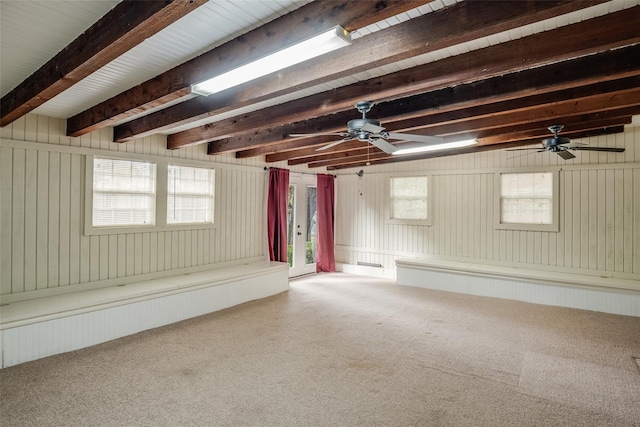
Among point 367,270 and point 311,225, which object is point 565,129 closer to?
point 367,270

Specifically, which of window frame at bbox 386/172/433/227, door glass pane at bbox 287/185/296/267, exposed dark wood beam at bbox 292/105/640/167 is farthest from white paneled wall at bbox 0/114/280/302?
window frame at bbox 386/172/433/227

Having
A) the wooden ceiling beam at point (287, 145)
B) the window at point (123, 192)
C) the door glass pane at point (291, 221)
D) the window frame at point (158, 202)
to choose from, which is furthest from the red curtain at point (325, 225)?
the window at point (123, 192)

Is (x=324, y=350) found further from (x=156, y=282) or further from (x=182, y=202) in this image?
(x=182, y=202)

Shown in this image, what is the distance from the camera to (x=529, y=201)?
236 inches

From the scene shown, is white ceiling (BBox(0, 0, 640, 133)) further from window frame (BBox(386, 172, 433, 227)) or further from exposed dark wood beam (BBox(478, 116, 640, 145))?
window frame (BBox(386, 172, 433, 227))

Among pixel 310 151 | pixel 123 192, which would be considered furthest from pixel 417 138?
pixel 123 192

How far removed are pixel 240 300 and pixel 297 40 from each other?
4.13 metres

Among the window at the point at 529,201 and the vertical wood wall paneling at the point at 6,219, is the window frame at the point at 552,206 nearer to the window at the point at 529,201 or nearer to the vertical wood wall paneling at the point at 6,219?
the window at the point at 529,201

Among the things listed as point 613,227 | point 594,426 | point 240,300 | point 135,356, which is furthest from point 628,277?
point 135,356

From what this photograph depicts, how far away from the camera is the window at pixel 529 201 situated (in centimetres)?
577

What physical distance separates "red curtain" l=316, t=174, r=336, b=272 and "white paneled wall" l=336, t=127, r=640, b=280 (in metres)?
0.33

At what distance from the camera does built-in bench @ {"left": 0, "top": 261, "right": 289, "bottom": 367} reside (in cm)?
320

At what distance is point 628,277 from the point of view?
5.23 metres

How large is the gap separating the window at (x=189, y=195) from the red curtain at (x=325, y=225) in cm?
272
